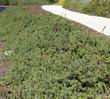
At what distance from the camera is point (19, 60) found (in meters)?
9.27

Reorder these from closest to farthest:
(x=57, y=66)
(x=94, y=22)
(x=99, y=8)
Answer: (x=57, y=66) → (x=94, y=22) → (x=99, y=8)

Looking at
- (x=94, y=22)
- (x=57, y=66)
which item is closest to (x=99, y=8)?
(x=94, y=22)

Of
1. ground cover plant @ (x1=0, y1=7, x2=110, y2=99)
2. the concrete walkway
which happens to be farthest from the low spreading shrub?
ground cover plant @ (x1=0, y1=7, x2=110, y2=99)

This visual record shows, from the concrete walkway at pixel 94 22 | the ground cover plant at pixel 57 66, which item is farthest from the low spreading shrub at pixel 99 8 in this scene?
the ground cover plant at pixel 57 66

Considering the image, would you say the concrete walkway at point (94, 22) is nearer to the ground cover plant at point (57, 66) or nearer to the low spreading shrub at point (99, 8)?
the low spreading shrub at point (99, 8)

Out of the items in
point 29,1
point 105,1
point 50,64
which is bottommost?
point 29,1

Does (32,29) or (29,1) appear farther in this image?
(29,1)

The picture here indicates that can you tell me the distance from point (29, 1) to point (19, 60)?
3255cm

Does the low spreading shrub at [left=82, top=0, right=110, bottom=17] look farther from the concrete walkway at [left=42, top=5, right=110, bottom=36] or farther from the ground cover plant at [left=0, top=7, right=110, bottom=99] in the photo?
the ground cover plant at [left=0, top=7, right=110, bottom=99]

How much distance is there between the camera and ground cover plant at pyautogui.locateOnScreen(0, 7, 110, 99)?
7.00 metres

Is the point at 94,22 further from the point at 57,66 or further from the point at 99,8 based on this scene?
the point at 57,66

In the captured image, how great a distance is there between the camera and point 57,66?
8242mm

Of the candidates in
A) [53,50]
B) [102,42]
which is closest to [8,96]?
[53,50]

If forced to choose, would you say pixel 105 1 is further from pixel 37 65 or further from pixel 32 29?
pixel 37 65
